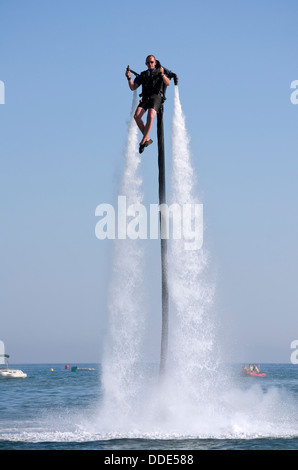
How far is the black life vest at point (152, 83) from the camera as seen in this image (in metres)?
19.5

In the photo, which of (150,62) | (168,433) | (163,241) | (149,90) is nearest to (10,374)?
(168,433)

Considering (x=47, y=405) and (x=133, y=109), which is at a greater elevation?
(x=133, y=109)

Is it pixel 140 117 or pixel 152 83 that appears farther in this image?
pixel 140 117

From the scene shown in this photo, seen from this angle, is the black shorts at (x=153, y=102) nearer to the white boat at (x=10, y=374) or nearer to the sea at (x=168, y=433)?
the sea at (x=168, y=433)

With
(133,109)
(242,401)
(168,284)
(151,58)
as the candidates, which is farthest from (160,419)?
(151,58)

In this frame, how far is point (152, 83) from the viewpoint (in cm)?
1958

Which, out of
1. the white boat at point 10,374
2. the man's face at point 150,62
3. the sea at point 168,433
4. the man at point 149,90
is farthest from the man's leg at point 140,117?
the white boat at point 10,374

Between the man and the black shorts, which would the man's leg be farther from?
the black shorts

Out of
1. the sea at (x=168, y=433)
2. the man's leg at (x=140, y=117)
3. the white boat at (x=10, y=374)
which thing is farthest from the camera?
the white boat at (x=10, y=374)

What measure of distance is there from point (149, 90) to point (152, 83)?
228 mm

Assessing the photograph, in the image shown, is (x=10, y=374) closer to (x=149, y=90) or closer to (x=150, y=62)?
(x=149, y=90)

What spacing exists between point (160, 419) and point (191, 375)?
173 cm

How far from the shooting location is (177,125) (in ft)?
69.6
